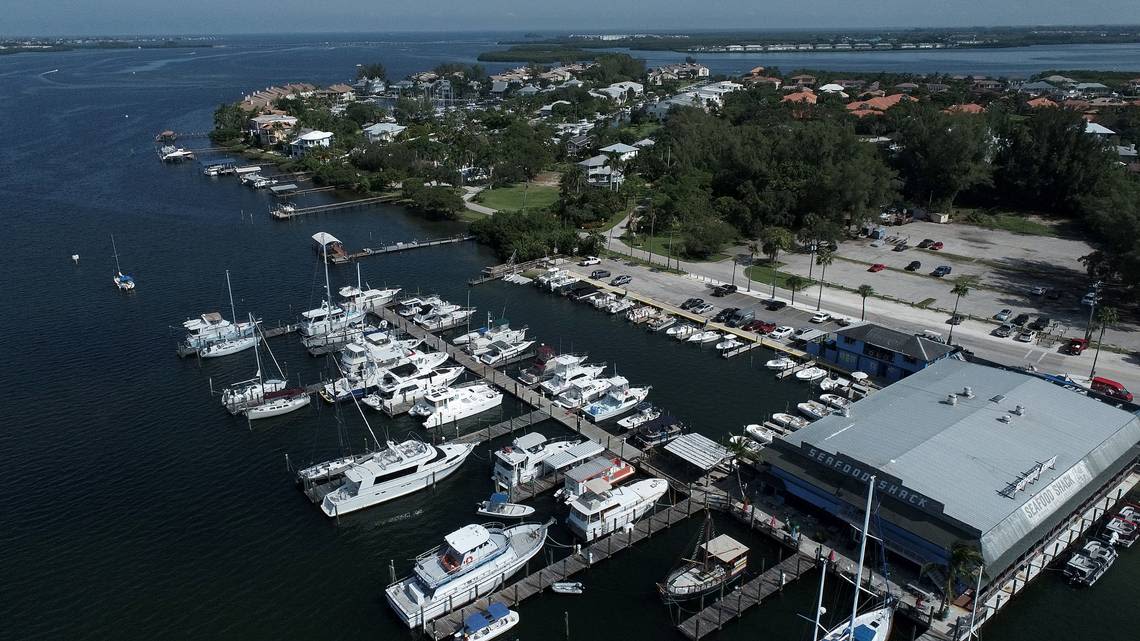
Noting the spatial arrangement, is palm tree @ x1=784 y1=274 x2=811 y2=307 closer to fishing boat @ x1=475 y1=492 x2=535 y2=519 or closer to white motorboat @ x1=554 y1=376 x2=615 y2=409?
white motorboat @ x1=554 y1=376 x2=615 y2=409

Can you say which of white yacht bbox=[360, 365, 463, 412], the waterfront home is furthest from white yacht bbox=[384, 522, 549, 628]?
the waterfront home

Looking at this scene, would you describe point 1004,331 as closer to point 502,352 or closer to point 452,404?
point 502,352

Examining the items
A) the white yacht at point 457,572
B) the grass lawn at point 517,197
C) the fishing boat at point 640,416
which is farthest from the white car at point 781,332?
the grass lawn at point 517,197

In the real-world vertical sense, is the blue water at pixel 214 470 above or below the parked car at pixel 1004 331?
below

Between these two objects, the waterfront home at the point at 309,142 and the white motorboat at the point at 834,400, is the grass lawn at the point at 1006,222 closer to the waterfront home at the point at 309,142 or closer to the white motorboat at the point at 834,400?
the white motorboat at the point at 834,400

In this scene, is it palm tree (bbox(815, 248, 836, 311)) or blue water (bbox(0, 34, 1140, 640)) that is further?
palm tree (bbox(815, 248, 836, 311))

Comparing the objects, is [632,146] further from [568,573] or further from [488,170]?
[568,573]

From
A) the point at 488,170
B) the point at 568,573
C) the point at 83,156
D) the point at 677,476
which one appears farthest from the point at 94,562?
the point at 83,156
